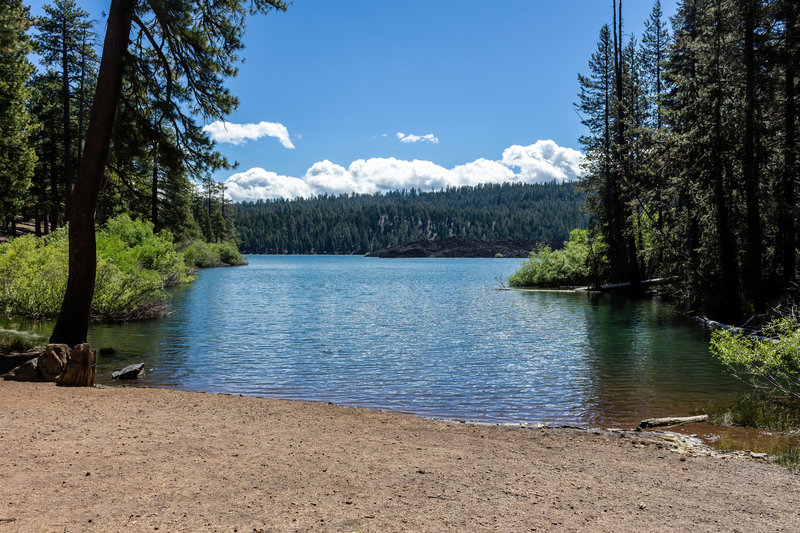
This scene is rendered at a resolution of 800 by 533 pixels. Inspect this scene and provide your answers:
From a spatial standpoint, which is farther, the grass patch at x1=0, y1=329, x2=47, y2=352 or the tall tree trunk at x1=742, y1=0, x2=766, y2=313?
the tall tree trunk at x1=742, y1=0, x2=766, y2=313

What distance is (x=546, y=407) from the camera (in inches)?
433

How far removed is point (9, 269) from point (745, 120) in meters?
26.6

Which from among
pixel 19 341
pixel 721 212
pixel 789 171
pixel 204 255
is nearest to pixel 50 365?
pixel 19 341

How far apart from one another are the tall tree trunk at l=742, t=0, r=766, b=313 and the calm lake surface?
2.74 metres

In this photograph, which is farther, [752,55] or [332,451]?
[752,55]

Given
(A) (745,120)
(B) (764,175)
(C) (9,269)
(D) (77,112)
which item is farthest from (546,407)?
(D) (77,112)

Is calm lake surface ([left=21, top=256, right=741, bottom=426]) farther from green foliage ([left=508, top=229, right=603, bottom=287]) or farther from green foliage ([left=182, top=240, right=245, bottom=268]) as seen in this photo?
green foliage ([left=182, top=240, right=245, bottom=268])

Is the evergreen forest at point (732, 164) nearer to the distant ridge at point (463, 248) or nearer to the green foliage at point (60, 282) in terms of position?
the green foliage at point (60, 282)

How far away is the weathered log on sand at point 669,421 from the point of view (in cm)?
934

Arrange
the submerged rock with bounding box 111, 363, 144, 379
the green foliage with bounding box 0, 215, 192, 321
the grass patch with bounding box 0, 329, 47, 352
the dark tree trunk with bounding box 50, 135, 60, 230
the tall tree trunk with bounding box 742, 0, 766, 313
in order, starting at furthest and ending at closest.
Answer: the dark tree trunk with bounding box 50, 135, 60, 230
the green foliage with bounding box 0, 215, 192, 321
the tall tree trunk with bounding box 742, 0, 766, 313
the grass patch with bounding box 0, 329, 47, 352
the submerged rock with bounding box 111, 363, 144, 379

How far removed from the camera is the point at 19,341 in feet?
44.1

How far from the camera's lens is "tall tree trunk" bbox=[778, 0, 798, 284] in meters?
18.3

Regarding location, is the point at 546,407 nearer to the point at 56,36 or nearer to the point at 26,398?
the point at 26,398

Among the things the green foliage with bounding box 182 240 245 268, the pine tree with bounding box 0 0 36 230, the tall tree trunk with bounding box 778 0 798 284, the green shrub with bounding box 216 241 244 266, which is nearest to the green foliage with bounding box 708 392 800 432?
the tall tree trunk with bounding box 778 0 798 284
